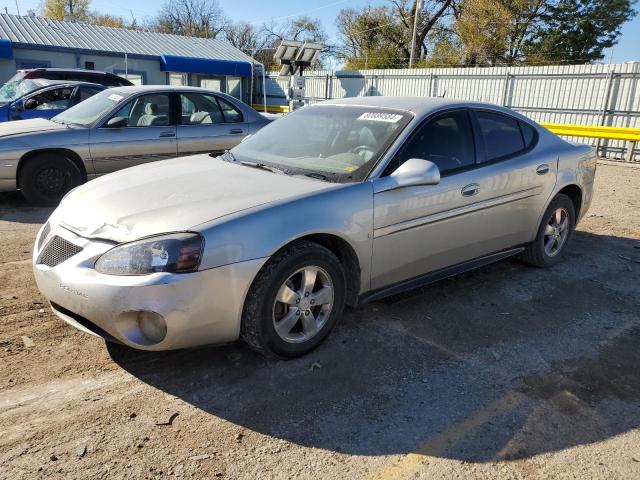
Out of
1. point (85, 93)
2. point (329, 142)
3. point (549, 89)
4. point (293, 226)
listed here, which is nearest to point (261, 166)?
point (329, 142)

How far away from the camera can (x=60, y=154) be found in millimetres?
7051

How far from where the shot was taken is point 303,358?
11.1ft

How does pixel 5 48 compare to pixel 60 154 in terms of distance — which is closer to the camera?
pixel 60 154

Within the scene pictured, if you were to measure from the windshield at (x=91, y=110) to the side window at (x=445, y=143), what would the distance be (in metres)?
4.97

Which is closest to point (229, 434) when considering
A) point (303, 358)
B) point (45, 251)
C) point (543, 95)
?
point (303, 358)

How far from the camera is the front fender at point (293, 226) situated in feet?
9.50

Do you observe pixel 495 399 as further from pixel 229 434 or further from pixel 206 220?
pixel 206 220

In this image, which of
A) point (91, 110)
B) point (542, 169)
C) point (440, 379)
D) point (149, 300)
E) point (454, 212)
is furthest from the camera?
point (91, 110)

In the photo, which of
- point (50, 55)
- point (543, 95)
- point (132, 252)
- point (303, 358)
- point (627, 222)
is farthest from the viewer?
point (50, 55)

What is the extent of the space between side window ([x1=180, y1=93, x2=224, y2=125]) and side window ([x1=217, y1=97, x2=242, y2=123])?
77 millimetres

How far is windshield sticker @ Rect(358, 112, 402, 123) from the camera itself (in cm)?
399

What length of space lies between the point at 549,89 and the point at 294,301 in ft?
50.9

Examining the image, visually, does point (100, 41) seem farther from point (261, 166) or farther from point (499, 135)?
point (499, 135)

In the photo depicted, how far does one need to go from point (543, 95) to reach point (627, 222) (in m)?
10.3
